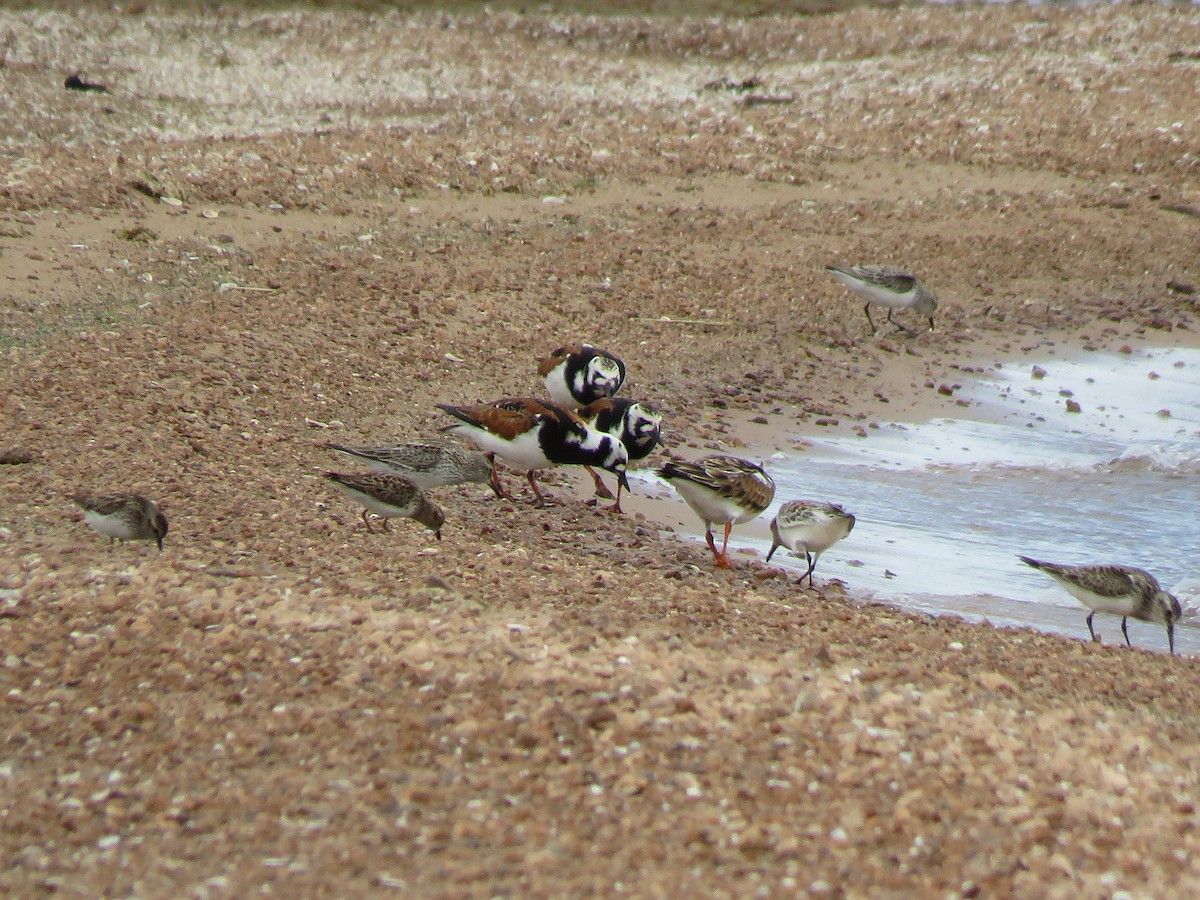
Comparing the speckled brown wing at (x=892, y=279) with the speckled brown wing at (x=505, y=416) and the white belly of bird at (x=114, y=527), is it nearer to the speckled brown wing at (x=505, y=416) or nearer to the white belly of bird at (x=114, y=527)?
the speckled brown wing at (x=505, y=416)

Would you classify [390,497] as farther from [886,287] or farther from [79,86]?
[79,86]

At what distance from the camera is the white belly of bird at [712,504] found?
787 centimetres

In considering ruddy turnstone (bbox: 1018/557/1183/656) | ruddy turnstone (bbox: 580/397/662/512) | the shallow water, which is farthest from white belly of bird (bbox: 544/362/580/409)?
ruddy turnstone (bbox: 1018/557/1183/656)

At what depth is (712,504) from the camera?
26.0ft

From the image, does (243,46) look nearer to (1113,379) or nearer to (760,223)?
(760,223)

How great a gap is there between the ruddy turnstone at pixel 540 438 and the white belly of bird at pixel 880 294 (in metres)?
4.17

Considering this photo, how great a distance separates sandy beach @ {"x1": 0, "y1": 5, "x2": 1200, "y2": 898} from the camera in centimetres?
431

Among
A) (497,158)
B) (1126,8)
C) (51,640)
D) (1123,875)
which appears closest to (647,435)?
(51,640)

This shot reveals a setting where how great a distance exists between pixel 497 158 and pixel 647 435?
7.13 meters

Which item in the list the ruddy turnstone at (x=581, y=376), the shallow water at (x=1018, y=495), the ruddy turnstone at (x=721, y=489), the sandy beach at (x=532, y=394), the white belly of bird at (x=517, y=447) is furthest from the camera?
the ruddy turnstone at (x=581, y=376)

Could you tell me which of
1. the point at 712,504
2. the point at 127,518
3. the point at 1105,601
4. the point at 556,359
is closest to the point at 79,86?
the point at 556,359

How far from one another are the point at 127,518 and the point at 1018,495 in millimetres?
5778

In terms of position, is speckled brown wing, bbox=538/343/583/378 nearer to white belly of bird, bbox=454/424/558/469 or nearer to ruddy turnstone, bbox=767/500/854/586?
white belly of bird, bbox=454/424/558/469

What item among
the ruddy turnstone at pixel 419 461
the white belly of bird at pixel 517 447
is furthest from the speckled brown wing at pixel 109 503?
the white belly of bird at pixel 517 447
